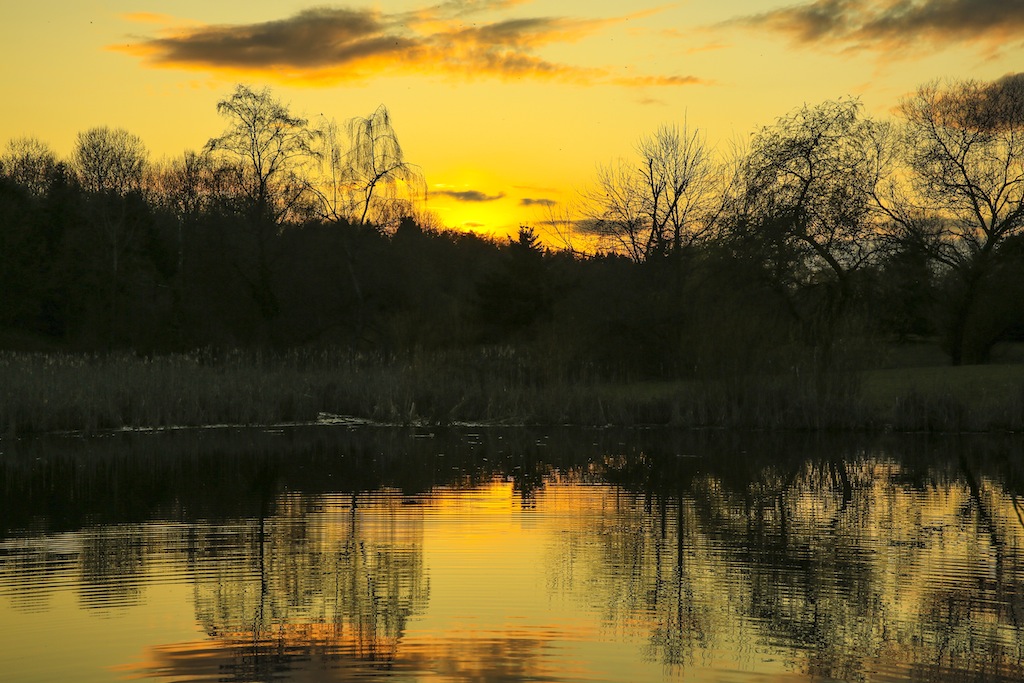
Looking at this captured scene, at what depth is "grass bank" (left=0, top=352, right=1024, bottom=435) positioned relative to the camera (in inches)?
845

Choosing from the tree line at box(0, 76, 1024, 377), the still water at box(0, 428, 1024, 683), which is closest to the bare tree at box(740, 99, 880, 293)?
the tree line at box(0, 76, 1024, 377)

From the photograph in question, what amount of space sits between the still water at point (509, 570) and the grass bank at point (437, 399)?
4503 millimetres

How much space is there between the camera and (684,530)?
1099cm

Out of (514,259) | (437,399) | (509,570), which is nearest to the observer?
(509,570)

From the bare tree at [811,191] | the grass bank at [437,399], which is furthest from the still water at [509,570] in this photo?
the bare tree at [811,191]

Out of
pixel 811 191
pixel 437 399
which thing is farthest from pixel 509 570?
pixel 811 191

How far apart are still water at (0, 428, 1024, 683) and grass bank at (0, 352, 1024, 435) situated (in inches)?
177

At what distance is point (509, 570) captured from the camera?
9.16 metres

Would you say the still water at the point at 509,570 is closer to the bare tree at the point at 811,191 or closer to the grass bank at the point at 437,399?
the grass bank at the point at 437,399

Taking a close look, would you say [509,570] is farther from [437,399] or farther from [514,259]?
[514,259]

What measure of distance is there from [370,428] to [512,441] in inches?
150

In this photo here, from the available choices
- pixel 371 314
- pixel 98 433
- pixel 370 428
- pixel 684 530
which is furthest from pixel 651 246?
pixel 684 530

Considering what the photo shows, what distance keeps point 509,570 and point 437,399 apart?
582 inches

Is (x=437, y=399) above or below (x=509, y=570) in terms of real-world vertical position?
above
